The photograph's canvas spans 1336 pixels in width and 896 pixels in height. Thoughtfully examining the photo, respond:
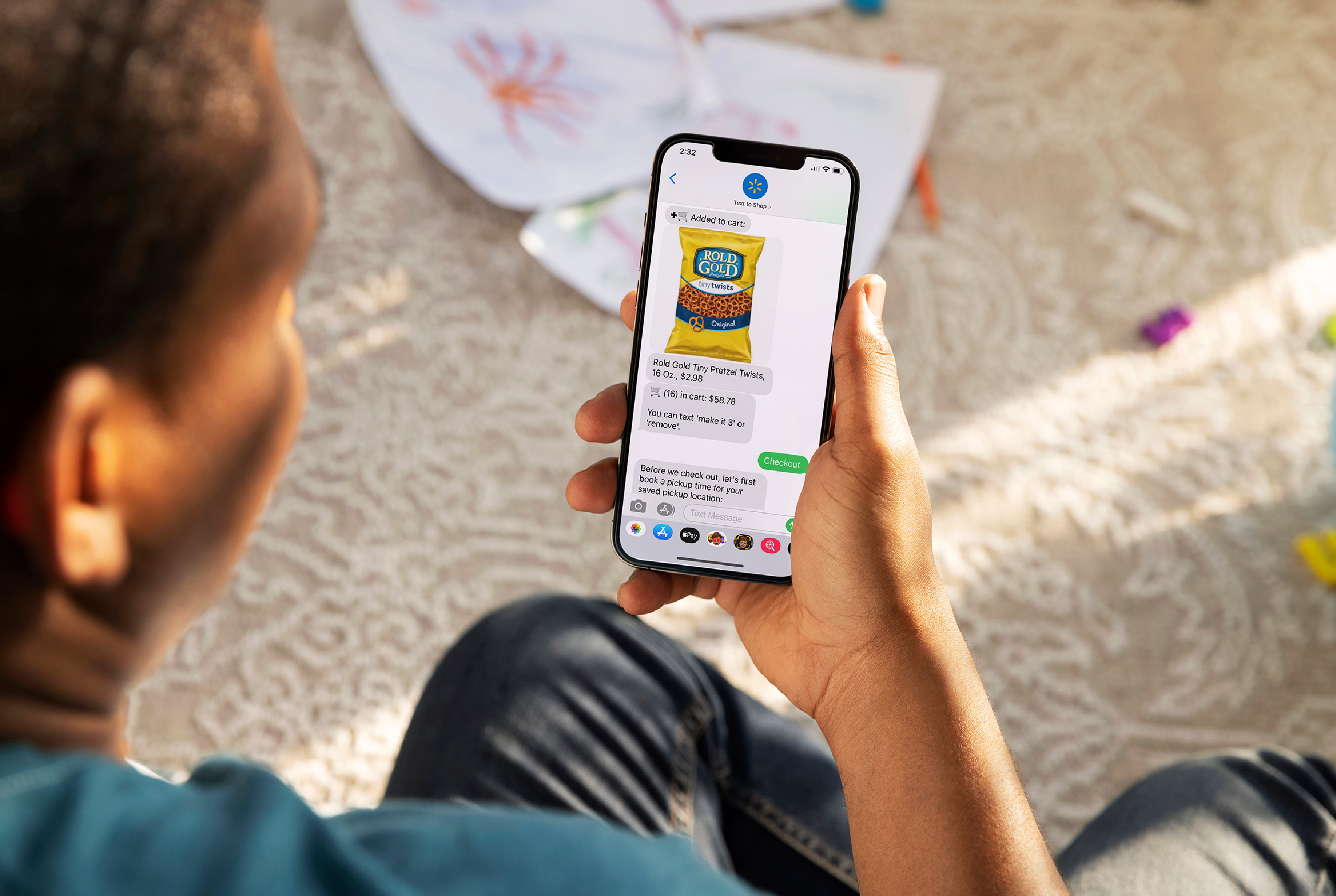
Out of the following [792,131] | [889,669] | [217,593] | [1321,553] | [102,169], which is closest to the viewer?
[102,169]

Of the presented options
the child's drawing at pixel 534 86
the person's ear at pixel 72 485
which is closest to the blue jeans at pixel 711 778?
the person's ear at pixel 72 485

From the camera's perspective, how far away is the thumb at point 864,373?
56 cm

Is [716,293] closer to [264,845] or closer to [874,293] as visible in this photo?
[874,293]

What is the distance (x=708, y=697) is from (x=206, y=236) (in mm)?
490

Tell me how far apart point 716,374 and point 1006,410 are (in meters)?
0.53

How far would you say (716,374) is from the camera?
639 mm

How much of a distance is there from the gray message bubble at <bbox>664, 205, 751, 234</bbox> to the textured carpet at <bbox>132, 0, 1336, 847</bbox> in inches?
15.7

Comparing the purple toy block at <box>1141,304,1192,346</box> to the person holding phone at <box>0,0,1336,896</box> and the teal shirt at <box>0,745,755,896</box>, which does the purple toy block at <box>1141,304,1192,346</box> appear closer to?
the person holding phone at <box>0,0,1336,896</box>

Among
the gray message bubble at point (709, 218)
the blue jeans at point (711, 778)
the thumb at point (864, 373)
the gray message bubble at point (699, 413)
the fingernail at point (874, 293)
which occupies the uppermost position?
the gray message bubble at point (709, 218)

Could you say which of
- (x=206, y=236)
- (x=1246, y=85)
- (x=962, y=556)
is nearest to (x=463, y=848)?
(x=206, y=236)

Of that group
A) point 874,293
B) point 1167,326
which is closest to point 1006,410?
point 1167,326

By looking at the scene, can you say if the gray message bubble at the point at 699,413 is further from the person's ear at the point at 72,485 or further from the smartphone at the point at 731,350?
the person's ear at the point at 72,485

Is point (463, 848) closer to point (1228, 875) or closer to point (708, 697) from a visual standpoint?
point (708, 697)

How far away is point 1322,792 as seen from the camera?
63 centimetres
